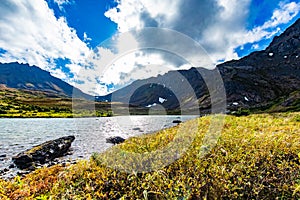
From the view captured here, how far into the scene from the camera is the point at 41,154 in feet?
→ 82.8

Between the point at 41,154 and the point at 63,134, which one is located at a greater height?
the point at 63,134

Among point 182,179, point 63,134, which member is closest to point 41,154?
point 63,134

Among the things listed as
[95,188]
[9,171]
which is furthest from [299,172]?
[9,171]

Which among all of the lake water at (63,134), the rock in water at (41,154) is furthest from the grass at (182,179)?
the lake water at (63,134)

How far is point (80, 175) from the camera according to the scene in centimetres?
443

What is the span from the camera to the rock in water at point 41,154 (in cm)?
2302

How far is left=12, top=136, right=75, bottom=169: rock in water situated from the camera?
906 inches

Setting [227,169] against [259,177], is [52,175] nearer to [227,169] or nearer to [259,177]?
[227,169]

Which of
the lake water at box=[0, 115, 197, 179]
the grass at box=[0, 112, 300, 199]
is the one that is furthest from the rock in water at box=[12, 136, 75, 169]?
the grass at box=[0, 112, 300, 199]

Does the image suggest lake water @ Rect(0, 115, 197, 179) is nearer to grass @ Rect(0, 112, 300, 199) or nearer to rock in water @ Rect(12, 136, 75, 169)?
rock in water @ Rect(12, 136, 75, 169)

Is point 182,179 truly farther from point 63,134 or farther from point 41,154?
point 63,134

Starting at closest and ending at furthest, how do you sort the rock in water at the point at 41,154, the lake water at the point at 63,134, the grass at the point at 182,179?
the grass at the point at 182,179 → the rock in water at the point at 41,154 → the lake water at the point at 63,134

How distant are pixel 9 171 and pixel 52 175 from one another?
803 inches

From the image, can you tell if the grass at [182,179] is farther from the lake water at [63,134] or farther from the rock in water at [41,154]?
the lake water at [63,134]
